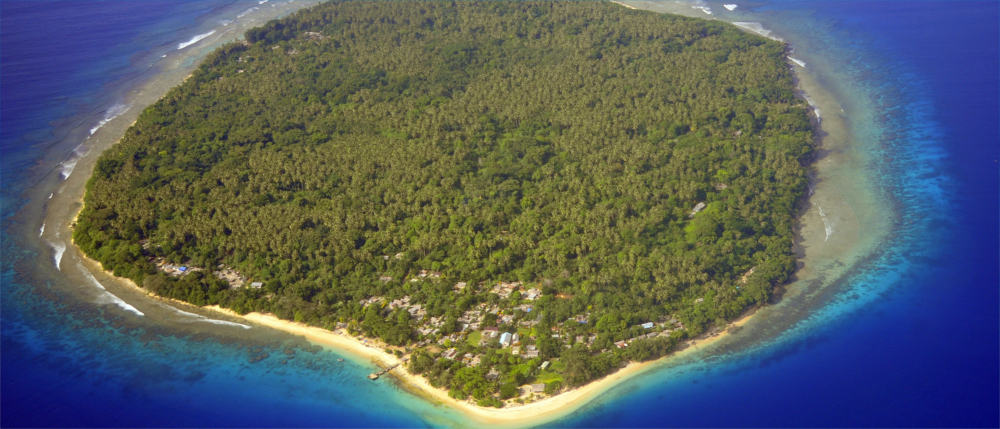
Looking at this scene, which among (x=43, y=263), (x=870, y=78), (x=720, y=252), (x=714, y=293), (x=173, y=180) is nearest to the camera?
(x=714, y=293)

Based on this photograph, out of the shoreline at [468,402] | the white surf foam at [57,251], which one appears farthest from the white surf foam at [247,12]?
the shoreline at [468,402]

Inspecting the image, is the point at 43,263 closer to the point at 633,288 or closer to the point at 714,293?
the point at 633,288

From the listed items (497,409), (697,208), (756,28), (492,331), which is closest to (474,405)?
(497,409)

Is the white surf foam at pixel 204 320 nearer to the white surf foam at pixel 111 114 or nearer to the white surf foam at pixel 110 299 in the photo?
the white surf foam at pixel 110 299

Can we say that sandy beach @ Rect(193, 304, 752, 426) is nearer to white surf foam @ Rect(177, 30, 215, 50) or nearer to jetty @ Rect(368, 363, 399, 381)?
jetty @ Rect(368, 363, 399, 381)

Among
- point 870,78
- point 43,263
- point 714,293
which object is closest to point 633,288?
point 714,293
